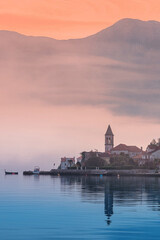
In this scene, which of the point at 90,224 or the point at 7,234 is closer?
the point at 7,234

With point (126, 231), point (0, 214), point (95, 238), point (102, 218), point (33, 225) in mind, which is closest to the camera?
point (95, 238)

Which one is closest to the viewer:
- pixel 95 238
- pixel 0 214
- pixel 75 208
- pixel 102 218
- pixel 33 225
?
pixel 95 238

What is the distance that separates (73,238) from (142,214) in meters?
14.5

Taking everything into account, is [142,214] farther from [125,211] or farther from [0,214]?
[0,214]

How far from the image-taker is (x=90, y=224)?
128 ft

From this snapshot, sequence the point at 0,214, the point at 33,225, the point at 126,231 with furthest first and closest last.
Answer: the point at 0,214
the point at 33,225
the point at 126,231

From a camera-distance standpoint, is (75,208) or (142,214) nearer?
(142,214)

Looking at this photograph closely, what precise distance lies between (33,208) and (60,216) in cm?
774

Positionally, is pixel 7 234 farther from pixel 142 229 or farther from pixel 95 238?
pixel 142 229

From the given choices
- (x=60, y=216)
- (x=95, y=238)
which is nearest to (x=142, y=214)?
(x=60, y=216)

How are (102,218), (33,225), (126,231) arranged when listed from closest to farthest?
(126,231), (33,225), (102,218)

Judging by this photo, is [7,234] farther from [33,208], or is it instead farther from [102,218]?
[33,208]

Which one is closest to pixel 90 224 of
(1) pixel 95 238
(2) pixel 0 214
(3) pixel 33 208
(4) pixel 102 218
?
(4) pixel 102 218

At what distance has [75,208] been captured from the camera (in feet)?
171
